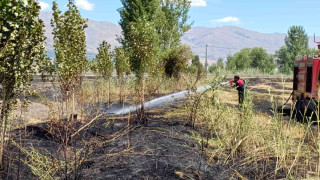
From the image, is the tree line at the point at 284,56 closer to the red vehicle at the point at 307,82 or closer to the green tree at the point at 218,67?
the green tree at the point at 218,67

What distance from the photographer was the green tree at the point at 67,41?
724 cm

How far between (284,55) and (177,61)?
5065cm

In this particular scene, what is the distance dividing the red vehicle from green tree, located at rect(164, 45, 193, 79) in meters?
10.2

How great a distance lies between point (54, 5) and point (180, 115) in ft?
16.8

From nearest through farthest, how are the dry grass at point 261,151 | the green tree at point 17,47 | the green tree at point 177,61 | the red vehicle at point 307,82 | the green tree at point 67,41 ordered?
the green tree at point 17,47
the dry grass at point 261,151
the green tree at point 67,41
the red vehicle at point 307,82
the green tree at point 177,61

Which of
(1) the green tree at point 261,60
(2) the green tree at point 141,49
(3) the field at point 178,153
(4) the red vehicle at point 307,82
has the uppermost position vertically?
(1) the green tree at point 261,60

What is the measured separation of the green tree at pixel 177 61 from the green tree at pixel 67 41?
13.3 m

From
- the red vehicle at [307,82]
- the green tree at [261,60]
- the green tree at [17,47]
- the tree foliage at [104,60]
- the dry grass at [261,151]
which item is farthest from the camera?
the green tree at [261,60]

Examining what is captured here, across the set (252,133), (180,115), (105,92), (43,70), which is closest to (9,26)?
(43,70)

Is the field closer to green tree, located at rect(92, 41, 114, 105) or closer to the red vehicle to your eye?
the red vehicle

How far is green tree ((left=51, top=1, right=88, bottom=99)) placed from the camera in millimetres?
7242

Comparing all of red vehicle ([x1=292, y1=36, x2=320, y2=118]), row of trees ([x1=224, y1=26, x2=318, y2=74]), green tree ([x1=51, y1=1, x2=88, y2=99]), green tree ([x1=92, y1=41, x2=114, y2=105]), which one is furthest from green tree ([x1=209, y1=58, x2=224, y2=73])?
row of trees ([x1=224, y1=26, x2=318, y2=74])

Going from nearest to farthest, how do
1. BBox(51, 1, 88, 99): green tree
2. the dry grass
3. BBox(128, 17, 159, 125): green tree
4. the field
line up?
the field < the dry grass < BBox(51, 1, 88, 99): green tree < BBox(128, 17, 159, 125): green tree

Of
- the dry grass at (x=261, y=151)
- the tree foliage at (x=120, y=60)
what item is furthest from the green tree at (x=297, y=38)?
the dry grass at (x=261, y=151)
